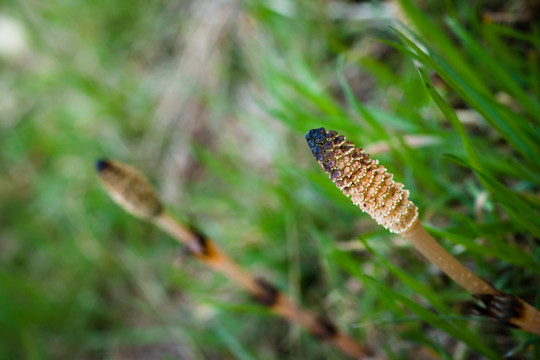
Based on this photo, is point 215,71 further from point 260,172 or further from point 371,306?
point 371,306

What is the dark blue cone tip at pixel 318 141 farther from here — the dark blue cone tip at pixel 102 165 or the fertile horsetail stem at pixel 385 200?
the dark blue cone tip at pixel 102 165

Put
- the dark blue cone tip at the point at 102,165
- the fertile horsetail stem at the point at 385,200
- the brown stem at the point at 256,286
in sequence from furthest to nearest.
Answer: the brown stem at the point at 256,286 → the dark blue cone tip at the point at 102,165 → the fertile horsetail stem at the point at 385,200

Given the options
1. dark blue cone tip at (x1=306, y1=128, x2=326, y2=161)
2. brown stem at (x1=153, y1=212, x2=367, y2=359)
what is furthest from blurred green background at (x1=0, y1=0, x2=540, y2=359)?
dark blue cone tip at (x1=306, y1=128, x2=326, y2=161)

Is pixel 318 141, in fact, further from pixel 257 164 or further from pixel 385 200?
pixel 257 164

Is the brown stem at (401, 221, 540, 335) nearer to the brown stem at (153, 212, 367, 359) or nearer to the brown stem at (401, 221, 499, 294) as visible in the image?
the brown stem at (401, 221, 499, 294)

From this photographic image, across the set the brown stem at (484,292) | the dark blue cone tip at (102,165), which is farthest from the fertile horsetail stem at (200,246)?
the brown stem at (484,292)

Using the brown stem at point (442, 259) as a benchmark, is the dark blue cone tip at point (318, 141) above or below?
above
